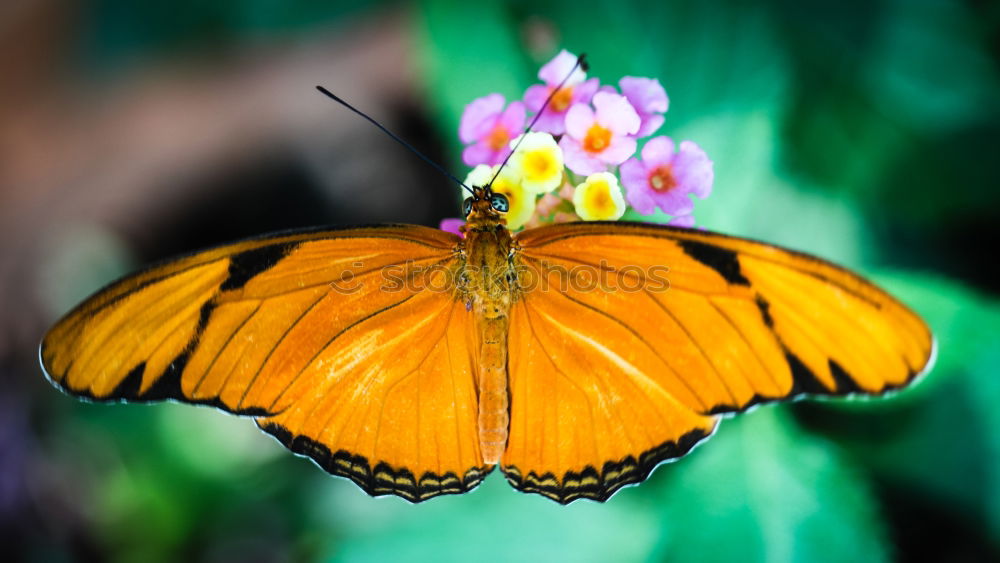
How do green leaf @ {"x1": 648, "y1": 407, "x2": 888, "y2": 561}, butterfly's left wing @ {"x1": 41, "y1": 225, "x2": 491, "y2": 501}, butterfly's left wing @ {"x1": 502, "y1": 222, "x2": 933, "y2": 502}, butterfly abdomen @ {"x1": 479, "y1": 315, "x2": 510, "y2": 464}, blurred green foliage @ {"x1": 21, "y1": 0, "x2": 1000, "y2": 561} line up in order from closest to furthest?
butterfly's left wing @ {"x1": 502, "y1": 222, "x2": 933, "y2": 502} < butterfly's left wing @ {"x1": 41, "y1": 225, "x2": 491, "y2": 501} < butterfly abdomen @ {"x1": 479, "y1": 315, "x2": 510, "y2": 464} < green leaf @ {"x1": 648, "y1": 407, "x2": 888, "y2": 561} < blurred green foliage @ {"x1": 21, "y1": 0, "x2": 1000, "y2": 561}

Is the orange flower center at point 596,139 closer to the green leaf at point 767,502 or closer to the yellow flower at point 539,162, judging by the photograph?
the yellow flower at point 539,162

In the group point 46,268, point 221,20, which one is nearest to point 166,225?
point 46,268

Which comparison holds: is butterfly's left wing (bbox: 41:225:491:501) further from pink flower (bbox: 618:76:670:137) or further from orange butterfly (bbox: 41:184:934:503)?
pink flower (bbox: 618:76:670:137)

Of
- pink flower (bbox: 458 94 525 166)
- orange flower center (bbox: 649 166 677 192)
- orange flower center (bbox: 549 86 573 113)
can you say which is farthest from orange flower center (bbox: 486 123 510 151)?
orange flower center (bbox: 649 166 677 192)

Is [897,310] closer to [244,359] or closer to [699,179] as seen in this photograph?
[699,179]

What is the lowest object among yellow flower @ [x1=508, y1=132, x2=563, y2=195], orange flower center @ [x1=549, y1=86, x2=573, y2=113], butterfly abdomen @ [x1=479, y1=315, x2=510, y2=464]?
butterfly abdomen @ [x1=479, y1=315, x2=510, y2=464]

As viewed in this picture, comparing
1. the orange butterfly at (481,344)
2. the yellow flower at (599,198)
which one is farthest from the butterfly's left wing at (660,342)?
the yellow flower at (599,198)

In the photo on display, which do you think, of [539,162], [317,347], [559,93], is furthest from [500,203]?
[317,347]

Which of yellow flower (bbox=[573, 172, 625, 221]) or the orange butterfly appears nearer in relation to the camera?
the orange butterfly

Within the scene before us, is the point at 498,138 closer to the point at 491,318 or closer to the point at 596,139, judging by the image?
the point at 596,139
